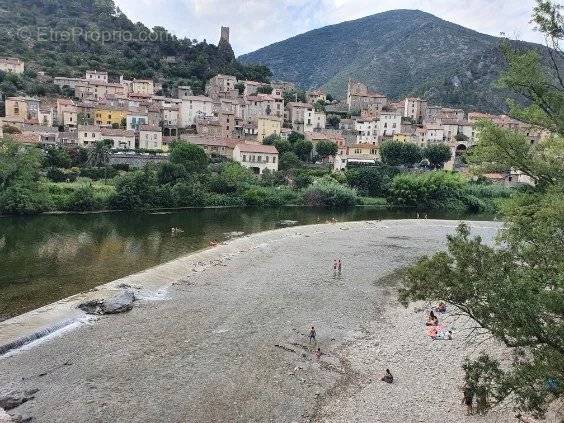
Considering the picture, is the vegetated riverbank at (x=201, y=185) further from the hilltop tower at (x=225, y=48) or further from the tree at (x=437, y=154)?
the hilltop tower at (x=225, y=48)

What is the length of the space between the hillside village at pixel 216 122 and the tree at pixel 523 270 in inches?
2462

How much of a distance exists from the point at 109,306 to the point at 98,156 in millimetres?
49128

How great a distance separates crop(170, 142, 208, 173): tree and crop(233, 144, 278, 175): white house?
33.4 ft

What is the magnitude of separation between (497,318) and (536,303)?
707mm

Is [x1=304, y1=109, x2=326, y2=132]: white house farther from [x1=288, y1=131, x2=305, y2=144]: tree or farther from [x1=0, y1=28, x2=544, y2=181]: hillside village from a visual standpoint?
[x1=288, y1=131, x2=305, y2=144]: tree

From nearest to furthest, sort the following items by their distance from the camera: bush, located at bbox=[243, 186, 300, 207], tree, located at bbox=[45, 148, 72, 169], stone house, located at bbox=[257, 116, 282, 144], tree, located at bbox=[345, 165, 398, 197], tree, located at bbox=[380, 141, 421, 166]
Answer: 1. tree, located at bbox=[45, 148, 72, 169]
2. bush, located at bbox=[243, 186, 300, 207]
3. tree, located at bbox=[345, 165, 398, 197]
4. tree, located at bbox=[380, 141, 421, 166]
5. stone house, located at bbox=[257, 116, 282, 144]

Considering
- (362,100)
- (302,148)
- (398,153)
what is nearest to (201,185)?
(302,148)

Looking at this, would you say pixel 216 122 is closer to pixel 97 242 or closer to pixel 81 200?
pixel 81 200

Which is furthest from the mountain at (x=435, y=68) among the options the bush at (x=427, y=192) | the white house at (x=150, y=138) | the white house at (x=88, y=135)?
the white house at (x=88, y=135)

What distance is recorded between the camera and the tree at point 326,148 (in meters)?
84.1

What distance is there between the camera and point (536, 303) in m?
8.52

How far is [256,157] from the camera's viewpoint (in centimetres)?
7562

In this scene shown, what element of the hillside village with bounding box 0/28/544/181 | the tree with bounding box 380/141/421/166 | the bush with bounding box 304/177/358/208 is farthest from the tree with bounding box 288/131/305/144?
the bush with bounding box 304/177/358/208

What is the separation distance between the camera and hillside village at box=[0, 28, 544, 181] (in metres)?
75.9
